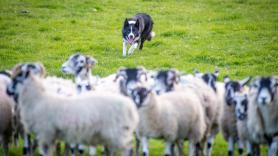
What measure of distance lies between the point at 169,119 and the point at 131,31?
1265 cm

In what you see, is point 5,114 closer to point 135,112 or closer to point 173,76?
point 135,112

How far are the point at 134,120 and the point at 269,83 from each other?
2.51 metres

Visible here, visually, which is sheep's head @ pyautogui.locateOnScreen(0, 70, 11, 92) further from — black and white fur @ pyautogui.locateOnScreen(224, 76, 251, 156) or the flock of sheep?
black and white fur @ pyautogui.locateOnScreen(224, 76, 251, 156)

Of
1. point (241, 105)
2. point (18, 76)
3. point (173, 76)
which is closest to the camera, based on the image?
point (18, 76)

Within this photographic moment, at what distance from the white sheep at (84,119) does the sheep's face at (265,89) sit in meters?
2.24

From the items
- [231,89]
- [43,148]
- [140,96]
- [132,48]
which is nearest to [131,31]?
[132,48]

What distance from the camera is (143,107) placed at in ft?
43.3

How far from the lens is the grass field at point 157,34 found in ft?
77.5

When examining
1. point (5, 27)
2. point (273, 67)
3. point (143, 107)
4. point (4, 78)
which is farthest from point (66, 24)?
point (143, 107)

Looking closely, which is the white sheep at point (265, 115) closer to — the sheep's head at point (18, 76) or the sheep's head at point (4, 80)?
the sheep's head at point (18, 76)

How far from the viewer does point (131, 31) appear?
2548 centimetres

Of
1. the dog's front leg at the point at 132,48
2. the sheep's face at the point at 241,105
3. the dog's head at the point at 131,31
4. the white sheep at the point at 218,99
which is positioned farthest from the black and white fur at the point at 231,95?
the dog's head at the point at 131,31

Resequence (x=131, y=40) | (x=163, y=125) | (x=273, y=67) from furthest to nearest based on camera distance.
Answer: (x=131, y=40), (x=273, y=67), (x=163, y=125)

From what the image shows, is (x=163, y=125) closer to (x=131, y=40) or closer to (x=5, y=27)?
(x=131, y=40)
